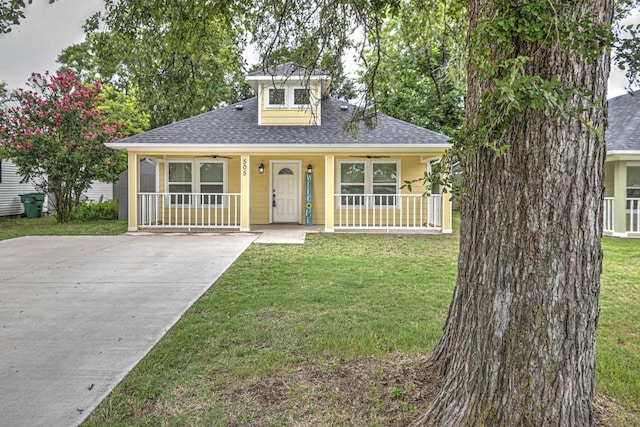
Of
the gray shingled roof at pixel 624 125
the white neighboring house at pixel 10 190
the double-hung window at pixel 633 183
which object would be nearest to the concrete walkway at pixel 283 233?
the gray shingled roof at pixel 624 125

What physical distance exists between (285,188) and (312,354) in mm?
10995

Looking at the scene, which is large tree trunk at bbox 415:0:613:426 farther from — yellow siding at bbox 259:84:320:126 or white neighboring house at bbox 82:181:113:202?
white neighboring house at bbox 82:181:113:202

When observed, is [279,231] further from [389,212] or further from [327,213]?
[389,212]

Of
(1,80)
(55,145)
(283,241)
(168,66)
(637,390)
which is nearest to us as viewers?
(637,390)

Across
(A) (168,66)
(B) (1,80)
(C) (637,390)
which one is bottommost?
(C) (637,390)

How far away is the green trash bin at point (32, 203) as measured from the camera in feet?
57.8

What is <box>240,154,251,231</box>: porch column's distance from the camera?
12.0 metres

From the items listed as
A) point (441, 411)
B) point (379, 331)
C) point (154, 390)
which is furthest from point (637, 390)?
point (154, 390)

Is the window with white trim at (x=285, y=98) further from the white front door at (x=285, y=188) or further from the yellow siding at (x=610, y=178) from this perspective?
the yellow siding at (x=610, y=178)

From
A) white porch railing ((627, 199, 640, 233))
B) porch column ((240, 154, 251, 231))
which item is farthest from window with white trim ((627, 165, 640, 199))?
porch column ((240, 154, 251, 231))

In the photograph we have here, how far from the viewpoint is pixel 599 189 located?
2.00 metres

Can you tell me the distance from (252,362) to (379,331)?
4.20ft

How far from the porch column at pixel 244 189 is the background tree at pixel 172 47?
625 cm

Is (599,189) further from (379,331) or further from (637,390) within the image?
(379,331)
